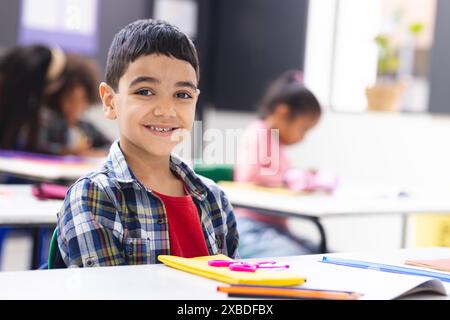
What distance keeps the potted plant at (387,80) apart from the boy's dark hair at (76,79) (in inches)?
72.6

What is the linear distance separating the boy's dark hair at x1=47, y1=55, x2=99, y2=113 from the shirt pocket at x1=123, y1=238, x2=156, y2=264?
4056mm

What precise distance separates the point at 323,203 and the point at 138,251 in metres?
1.97

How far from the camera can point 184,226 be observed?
1.74 meters

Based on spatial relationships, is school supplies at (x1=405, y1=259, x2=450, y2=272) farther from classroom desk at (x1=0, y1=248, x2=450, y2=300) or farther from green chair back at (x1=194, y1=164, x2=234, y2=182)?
green chair back at (x1=194, y1=164, x2=234, y2=182)

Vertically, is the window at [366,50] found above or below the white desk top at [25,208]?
above

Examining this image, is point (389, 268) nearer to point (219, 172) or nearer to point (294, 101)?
point (219, 172)

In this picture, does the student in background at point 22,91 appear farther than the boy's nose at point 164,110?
Yes

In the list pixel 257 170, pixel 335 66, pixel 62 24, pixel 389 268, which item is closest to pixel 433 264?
pixel 389 268

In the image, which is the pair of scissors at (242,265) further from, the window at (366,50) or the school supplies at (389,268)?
the window at (366,50)

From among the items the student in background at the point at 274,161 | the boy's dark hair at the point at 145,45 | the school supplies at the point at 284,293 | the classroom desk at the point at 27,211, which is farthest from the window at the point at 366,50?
the school supplies at the point at 284,293

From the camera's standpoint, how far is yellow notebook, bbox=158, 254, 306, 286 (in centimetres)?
135

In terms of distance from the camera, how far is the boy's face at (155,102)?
173cm

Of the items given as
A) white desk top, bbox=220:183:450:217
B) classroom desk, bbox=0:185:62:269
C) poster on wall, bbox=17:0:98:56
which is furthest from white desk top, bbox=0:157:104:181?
poster on wall, bbox=17:0:98:56
